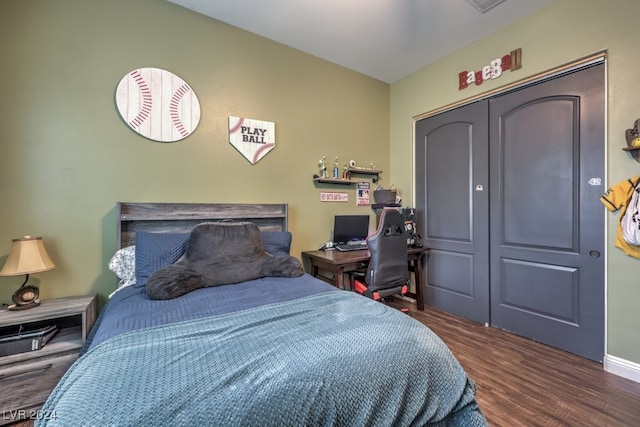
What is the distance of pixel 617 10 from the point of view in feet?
6.47

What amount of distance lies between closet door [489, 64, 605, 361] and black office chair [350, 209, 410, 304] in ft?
3.24

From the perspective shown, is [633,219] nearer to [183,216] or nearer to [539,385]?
[539,385]

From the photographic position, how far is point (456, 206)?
3.04 meters

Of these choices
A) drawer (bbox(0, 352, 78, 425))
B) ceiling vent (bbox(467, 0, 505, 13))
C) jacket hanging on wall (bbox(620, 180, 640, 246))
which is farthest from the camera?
ceiling vent (bbox(467, 0, 505, 13))

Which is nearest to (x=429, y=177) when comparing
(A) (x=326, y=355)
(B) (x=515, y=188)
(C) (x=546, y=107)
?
(B) (x=515, y=188)

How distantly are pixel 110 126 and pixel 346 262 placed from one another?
7.17 feet

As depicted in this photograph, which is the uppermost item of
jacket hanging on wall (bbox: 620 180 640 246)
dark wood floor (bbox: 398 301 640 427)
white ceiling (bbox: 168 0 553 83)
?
white ceiling (bbox: 168 0 553 83)

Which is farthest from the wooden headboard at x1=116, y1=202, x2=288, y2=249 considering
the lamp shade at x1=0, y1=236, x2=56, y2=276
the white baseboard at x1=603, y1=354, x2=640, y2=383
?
the white baseboard at x1=603, y1=354, x2=640, y2=383

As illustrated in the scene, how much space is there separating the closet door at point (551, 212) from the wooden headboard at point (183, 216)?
2.19 m

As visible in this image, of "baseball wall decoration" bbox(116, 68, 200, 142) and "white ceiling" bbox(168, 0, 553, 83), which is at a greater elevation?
"white ceiling" bbox(168, 0, 553, 83)

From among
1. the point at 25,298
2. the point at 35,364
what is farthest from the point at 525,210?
the point at 25,298

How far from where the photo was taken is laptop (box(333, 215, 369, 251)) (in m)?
3.08

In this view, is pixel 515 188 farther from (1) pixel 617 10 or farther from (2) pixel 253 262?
(2) pixel 253 262

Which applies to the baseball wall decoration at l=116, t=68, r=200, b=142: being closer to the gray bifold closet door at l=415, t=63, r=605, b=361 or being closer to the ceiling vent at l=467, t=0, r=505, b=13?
the ceiling vent at l=467, t=0, r=505, b=13
